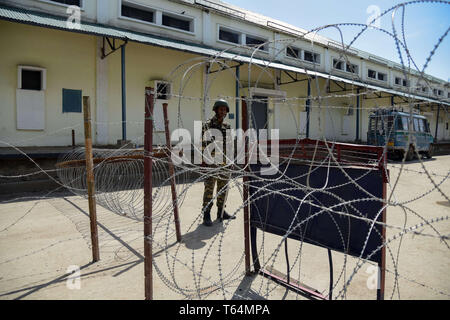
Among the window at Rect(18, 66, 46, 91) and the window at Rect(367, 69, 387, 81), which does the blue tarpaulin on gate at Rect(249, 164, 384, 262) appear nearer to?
the window at Rect(18, 66, 46, 91)

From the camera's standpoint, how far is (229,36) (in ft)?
47.4

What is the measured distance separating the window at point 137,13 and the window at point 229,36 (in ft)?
10.9

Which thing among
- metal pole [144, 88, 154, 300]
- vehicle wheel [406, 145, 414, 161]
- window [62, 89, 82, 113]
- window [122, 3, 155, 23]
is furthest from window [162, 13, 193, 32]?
metal pole [144, 88, 154, 300]

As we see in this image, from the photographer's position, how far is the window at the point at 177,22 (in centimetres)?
1234

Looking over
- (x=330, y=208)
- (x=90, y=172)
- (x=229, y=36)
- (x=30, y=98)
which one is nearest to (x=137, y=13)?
(x=229, y=36)

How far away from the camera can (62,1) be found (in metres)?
9.73

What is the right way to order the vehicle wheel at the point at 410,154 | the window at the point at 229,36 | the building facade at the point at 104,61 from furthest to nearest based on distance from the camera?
1. the window at the point at 229,36
2. the vehicle wheel at the point at 410,154
3. the building facade at the point at 104,61

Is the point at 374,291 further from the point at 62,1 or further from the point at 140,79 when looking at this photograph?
the point at 62,1

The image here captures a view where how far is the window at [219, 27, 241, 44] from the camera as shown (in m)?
14.1

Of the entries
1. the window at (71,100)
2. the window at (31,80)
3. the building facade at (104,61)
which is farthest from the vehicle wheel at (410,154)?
the window at (31,80)

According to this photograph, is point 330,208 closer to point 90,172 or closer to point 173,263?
point 173,263

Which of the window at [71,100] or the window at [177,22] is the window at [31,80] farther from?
the window at [177,22]

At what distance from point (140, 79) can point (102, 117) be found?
1.94 metres

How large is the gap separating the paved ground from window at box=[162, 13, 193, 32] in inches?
378
